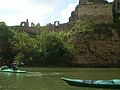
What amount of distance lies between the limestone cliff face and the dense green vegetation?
119 inches

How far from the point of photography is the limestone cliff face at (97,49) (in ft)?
219

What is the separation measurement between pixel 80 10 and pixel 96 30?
943 centimetres

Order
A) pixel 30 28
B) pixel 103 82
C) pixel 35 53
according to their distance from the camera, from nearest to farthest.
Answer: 1. pixel 103 82
2. pixel 35 53
3. pixel 30 28

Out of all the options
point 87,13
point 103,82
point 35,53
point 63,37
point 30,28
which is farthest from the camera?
point 30,28

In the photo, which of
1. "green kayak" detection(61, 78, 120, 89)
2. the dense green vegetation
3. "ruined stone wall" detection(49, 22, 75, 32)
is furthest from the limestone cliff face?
"green kayak" detection(61, 78, 120, 89)

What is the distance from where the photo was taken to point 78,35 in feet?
231

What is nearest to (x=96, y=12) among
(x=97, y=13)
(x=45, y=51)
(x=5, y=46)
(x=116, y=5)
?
(x=97, y=13)

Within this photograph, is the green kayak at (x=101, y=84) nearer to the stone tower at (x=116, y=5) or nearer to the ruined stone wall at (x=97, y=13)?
the ruined stone wall at (x=97, y=13)

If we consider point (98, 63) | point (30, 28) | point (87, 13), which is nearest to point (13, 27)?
point (30, 28)

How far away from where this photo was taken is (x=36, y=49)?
6438cm

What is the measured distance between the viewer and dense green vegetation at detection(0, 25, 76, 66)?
63.9m

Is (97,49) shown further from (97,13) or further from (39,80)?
(39,80)

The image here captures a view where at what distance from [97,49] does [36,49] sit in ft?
56.2

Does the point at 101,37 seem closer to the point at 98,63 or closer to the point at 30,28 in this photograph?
the point at 98,63
